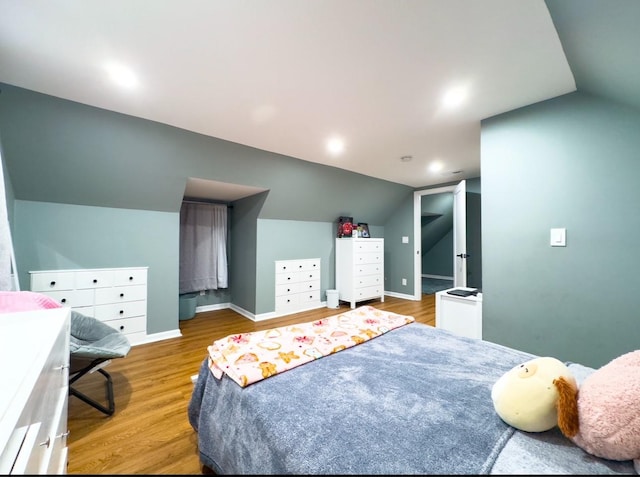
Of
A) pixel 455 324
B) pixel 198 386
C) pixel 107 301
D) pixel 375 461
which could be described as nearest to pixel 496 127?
pixel 455 324

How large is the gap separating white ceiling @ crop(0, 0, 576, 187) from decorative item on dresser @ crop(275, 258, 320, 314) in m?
2.28

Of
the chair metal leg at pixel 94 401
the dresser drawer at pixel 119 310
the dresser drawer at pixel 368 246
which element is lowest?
the chair metal leg at pixel 94 401

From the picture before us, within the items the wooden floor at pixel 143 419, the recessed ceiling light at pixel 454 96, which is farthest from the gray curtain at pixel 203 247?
the recessed ceiling light at pixel 454 96

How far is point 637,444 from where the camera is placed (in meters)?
0.65

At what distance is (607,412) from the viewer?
0.69m

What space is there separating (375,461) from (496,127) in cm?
246

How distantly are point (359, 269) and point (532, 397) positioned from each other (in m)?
3.69

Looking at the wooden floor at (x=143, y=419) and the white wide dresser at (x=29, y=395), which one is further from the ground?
the white wide dresser at (x=29, y=395)

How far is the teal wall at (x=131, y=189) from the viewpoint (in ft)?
7.08

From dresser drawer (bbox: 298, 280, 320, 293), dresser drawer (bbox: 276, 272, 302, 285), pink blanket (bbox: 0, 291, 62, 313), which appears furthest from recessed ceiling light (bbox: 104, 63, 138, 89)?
dresser drawer (bbox: 298, 280, 320, 293)

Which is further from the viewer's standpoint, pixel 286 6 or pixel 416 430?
pixel 286 6

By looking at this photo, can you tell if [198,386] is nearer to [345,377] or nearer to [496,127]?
[345,377]

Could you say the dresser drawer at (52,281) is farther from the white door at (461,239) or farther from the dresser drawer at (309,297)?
the white door at (461,239)

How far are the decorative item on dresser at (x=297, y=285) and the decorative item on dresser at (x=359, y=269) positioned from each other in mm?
468
